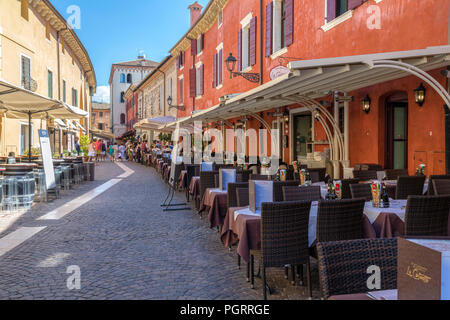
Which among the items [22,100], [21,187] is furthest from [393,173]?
[22,100]

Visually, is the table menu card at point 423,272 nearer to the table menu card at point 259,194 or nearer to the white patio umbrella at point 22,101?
the table menu card at point 259,194

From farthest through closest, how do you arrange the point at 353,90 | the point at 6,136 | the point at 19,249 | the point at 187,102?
1. the point at 187,102
2. the point at 6,136
3. the point at 353,90
4. the point at 19,249

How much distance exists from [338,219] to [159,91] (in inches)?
1336

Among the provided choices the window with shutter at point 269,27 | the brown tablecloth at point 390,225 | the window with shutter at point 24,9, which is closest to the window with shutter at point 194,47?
the window with shutter at point 24,9

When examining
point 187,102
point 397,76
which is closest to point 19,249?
point 397,76

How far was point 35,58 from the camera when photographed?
710 inches

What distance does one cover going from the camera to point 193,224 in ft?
24.2

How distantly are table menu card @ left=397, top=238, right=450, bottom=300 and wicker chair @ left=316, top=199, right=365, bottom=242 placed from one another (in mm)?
2295

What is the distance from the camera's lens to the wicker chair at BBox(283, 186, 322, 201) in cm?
493

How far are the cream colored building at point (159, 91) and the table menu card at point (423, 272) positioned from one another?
2483cm

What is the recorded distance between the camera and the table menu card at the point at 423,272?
1.26m

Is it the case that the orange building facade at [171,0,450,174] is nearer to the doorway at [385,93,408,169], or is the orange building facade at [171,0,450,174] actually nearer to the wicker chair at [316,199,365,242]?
the doorway at [385,93,408,169]

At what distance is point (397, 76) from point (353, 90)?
209cm
